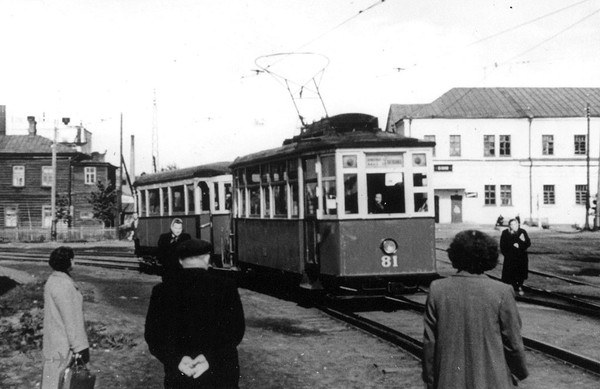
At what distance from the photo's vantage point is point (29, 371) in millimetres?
8219

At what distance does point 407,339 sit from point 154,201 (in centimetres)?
1349

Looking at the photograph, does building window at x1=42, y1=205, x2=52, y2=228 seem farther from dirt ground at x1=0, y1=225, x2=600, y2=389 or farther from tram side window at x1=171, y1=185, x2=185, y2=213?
dirt ground at x1=0, y1=225, x2=600, y2=389

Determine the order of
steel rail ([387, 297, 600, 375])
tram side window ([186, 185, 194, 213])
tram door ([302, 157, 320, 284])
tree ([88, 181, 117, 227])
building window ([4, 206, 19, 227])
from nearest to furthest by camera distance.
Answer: steel rail ([387, 297, 600, 375]) < tram door ([302, 157, 320, 284]) < tram side window ([186, 185, 194, 213]) < tree ([88, 181, 117, 227]) < building window ([4, 206, 19, 227])

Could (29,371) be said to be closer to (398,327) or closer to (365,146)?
(398,327)

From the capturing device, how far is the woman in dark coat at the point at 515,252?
1468cm

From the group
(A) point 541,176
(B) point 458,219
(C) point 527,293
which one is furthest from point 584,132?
(C) point 527,293

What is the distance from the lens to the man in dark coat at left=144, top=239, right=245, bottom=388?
4273 mm

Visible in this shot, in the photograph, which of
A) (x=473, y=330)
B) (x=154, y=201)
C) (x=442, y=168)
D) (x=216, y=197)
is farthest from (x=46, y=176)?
(x=473, y=330)

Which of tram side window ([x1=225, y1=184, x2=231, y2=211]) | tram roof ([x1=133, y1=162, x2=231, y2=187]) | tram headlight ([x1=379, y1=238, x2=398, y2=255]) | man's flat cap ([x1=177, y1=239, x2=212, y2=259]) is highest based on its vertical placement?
tram roof ([x1=133, y1=162, x2=231, y2=187])

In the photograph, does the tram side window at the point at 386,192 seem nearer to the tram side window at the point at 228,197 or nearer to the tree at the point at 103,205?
the tram side window at the point at 228,197

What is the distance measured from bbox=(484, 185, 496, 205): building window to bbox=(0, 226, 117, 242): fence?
2479 cm

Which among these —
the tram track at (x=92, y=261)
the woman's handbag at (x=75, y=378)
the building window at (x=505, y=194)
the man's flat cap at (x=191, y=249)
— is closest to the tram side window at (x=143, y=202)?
the tram track at (x=92, y=261)

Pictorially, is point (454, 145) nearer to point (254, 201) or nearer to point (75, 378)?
point (254, 201)

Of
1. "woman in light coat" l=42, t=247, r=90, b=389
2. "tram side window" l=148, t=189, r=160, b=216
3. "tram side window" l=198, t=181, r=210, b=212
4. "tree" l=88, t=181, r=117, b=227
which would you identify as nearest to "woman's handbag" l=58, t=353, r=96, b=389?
"woman in light coat" l=42, t=247, r=90, b=389
